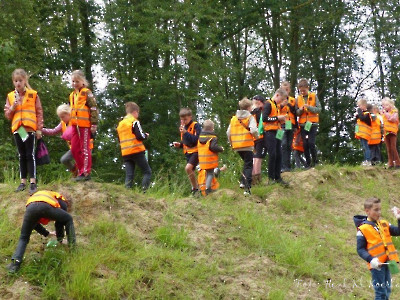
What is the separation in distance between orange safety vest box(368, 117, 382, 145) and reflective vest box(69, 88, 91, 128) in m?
8.71

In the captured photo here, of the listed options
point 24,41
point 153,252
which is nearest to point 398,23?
point 24,41

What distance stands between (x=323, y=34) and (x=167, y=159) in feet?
45.7

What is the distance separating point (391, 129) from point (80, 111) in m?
9.19

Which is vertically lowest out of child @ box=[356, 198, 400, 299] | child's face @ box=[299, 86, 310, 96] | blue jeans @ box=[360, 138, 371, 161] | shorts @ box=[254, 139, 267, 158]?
child @ box=[356, 198, 400, 299]

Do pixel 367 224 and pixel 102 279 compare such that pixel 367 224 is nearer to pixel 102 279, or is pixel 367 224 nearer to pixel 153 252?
pixel 153 252

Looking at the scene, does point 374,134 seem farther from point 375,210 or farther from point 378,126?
point 375,210

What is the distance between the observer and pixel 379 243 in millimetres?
8117

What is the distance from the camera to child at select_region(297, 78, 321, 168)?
1423cm

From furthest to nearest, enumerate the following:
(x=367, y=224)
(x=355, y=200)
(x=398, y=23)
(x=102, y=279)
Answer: (x=398, y=23) < (x=355, y=200) < (x=367, y=224) < (x=102, y=279)

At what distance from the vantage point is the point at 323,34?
31.5m

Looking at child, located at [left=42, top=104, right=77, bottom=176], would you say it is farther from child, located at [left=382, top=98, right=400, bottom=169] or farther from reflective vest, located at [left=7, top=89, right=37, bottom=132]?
child, located at [left=382, top=98, right=400, bottom=169]

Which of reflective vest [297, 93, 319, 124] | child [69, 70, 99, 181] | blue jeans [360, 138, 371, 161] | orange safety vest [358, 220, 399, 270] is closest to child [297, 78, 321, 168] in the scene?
reflective vest [297, 93, 319, 124]

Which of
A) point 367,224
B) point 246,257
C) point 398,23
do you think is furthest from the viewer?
point 398,23

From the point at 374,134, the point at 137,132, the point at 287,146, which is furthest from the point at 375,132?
the point at 137,132
